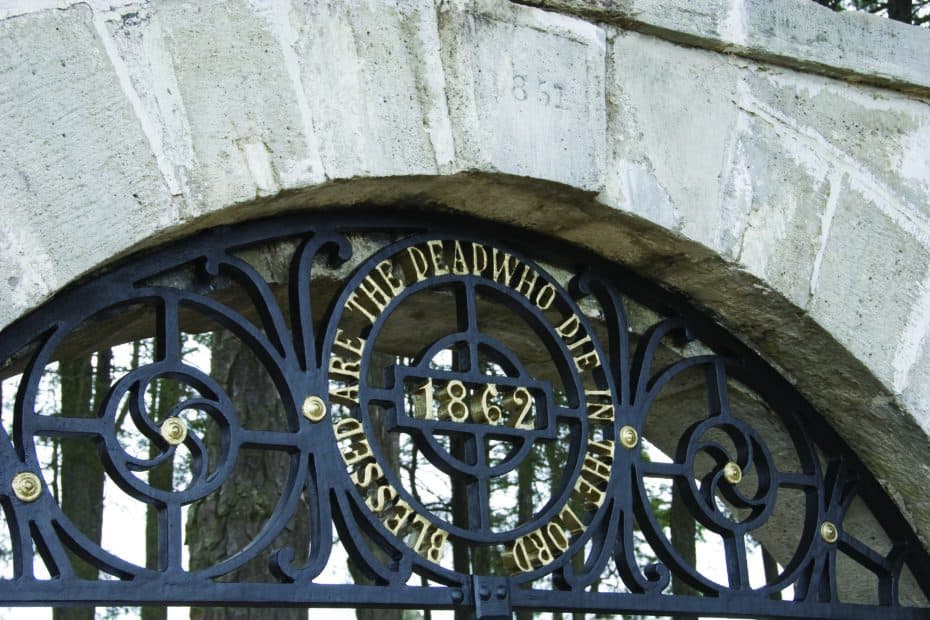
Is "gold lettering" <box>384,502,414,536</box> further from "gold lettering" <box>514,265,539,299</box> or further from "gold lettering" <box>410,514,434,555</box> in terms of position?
"gold lettering" <box>514,265,539,299</box>

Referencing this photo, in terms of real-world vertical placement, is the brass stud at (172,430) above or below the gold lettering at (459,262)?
below

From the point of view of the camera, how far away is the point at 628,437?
10.2 feet

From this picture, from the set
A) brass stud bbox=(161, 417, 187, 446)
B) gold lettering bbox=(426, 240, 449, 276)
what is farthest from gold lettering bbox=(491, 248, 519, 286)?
brass stud bbox=(161, 417, 187, 446)

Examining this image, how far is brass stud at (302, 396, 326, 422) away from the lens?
2.73 metres

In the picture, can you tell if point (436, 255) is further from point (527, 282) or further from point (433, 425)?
point (433, 425)

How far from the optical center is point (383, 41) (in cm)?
281

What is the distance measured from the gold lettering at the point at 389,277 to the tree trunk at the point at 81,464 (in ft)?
15.8

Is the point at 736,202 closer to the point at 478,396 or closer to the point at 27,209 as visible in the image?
the point at 478,396

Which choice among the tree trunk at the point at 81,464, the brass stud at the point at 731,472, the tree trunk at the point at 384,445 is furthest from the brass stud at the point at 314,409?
the tree trunk at the point at 81,464

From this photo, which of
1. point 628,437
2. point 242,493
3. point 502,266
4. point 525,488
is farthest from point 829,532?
point 525,488

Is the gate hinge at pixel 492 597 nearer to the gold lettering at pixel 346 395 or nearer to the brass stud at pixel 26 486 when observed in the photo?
the gold lettering at pixel 346 395

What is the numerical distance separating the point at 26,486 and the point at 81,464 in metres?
5.48

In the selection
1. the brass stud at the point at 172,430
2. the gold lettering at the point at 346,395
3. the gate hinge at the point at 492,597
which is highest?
the gold lettering at the point at 346,395

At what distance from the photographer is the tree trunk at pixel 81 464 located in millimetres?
7645
